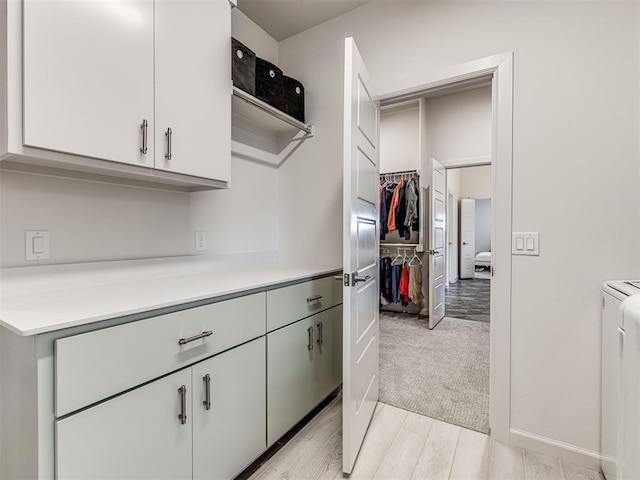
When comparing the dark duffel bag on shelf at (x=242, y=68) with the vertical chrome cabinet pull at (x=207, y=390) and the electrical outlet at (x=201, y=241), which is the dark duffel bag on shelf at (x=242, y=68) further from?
the vertical chrome cabinet pull at (x=207, y=390)

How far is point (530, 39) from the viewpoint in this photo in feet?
5.31

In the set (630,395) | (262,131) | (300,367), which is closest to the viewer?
(630,395)

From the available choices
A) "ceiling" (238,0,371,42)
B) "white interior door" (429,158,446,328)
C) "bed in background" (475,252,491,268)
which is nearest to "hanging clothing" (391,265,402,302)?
"white interior door" (429,158,446,328)

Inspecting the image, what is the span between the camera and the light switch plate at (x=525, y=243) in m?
1.62

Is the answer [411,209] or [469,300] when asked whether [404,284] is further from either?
[469,300]

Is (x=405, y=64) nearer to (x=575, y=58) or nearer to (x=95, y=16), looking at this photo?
(x=575, y=58)

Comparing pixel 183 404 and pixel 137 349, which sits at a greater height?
pixel 137 349

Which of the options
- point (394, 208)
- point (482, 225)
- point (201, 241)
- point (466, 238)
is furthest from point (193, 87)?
point (482, 225)

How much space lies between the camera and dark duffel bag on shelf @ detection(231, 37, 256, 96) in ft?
5.66

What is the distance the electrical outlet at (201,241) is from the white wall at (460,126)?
3380 mm

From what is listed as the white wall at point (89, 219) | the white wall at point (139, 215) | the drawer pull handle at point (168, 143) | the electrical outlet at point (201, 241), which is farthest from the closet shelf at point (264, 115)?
the electrical outlet at point (201, 241)

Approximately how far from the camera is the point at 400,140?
14.7 feet

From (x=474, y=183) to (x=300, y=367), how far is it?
713 centimetres

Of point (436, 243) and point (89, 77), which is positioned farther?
point (436, 243)
